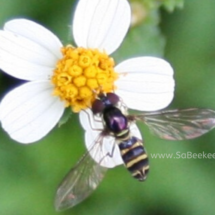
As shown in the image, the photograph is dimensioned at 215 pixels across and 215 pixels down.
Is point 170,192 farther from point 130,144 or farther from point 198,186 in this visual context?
point 130,144

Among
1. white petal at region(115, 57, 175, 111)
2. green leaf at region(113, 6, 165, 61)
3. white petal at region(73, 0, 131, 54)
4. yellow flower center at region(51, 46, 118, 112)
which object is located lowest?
green leaf at region(113, 6, 165, 61)

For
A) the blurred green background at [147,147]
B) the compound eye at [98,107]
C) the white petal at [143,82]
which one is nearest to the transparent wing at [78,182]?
the compound eye at [98,107]

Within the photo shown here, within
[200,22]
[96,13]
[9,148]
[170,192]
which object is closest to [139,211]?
[170,192]

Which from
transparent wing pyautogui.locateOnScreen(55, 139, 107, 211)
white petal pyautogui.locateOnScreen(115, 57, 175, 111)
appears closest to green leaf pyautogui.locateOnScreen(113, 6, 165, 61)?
white petal pyautogui.locateOnScreen(115, 57, 175, 111)

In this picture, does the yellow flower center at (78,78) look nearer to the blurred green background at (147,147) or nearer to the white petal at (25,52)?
the white petal at (25,52)

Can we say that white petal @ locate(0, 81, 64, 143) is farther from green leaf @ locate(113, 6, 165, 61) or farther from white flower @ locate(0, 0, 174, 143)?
green leaf @ locate(113, 6, 165, 61)

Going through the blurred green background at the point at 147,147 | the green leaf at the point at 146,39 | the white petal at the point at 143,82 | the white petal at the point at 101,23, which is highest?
the white petal at the point at 101,23
